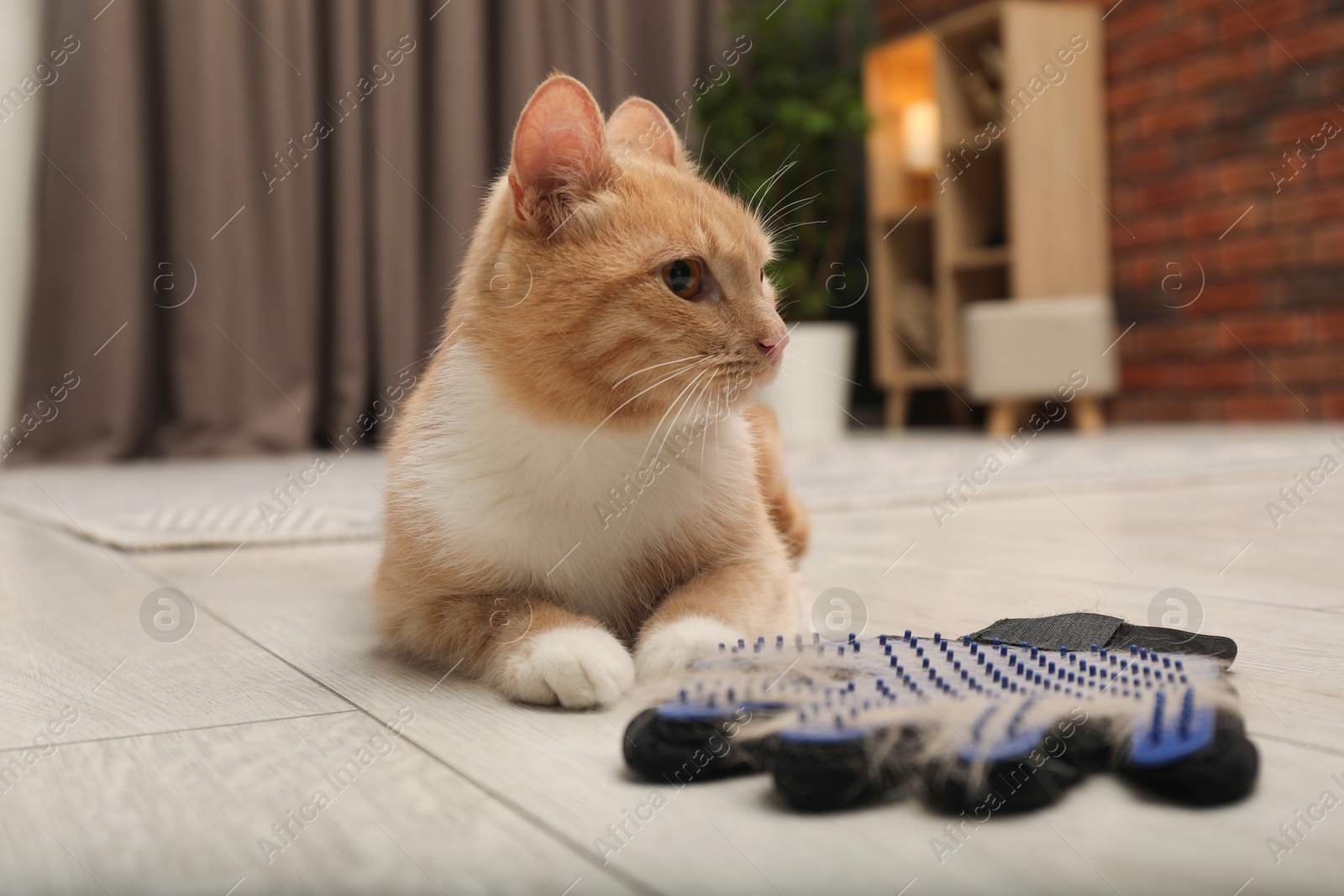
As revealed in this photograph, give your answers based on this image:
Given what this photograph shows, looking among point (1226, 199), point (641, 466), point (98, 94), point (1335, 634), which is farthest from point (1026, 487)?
point (98, 94)

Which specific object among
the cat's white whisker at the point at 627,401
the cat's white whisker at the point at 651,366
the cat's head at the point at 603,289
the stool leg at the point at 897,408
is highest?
the cat's head at the point at 603,289

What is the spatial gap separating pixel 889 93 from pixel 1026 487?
10.00 feet

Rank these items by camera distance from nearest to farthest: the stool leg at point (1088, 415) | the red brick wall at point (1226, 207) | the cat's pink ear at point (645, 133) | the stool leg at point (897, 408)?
→ 1. the cat's pink ear at point (645, 133)
2. the red brick wall at point (1226, 207)
3. the stool leg at point (1088, 415)
4. the stool leg at point (897, 408)

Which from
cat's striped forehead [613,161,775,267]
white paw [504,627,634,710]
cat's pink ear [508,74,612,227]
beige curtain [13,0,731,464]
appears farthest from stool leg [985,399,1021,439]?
white paw [504,627,634,710]

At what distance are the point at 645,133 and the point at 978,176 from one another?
12.4ft

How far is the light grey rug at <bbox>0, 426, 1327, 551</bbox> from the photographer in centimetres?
206

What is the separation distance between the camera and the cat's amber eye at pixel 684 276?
0.99 m

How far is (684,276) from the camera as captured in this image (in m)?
0.99

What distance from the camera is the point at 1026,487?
241 cm

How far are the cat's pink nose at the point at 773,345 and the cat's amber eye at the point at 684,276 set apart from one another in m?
0.07

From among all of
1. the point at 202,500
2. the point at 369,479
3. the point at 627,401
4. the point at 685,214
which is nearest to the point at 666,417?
the point at 627,401

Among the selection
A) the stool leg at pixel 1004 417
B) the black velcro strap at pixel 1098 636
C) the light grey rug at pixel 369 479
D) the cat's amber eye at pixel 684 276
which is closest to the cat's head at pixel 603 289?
the cat's amber eye at pixel 684 276

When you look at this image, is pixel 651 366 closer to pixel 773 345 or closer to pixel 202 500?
pixel 773 345

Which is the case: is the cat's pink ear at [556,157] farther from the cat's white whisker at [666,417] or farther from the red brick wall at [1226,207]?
the red brick wall at [1226,207]
